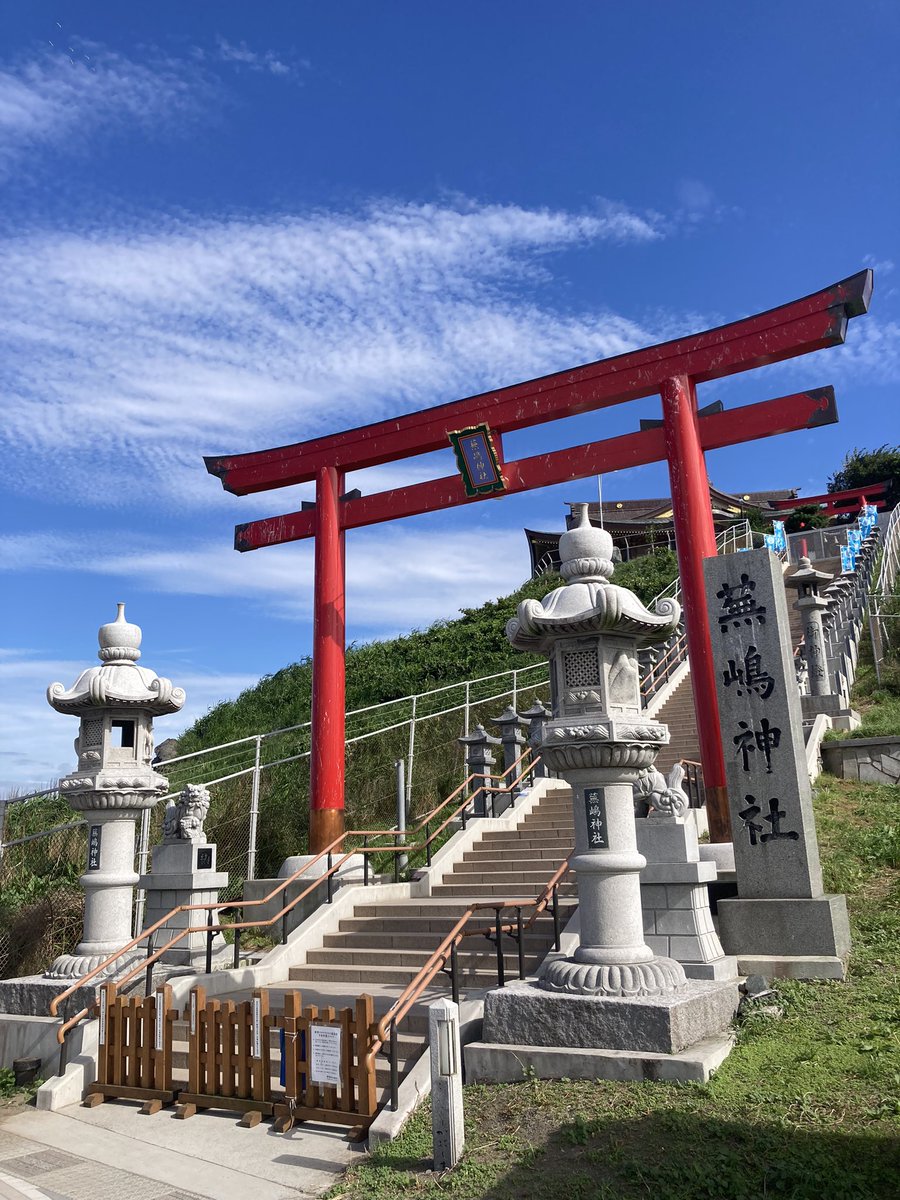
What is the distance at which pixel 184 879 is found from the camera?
9664 millimetres

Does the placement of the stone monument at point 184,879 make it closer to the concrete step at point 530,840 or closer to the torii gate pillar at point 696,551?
the concrete step at point 530,840

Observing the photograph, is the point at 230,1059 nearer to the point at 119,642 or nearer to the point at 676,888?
the point at 676,888

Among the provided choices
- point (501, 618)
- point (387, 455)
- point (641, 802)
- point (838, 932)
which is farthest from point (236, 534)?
point (501, 618)

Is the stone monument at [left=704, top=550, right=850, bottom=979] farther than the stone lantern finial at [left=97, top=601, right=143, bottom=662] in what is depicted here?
No

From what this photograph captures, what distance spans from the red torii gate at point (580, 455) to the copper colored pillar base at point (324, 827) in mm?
15

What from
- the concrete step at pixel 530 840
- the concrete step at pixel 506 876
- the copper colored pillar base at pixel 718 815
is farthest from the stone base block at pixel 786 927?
the concrete step at pixel 530 840

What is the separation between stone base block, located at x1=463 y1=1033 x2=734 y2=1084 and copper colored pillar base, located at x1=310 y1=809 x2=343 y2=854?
6.40 m

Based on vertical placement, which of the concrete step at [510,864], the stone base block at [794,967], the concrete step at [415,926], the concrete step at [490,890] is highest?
the concrete step at [510,864]

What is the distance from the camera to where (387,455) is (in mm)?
13930

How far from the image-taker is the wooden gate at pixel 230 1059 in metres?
6.47

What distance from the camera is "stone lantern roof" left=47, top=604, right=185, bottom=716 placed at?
9.40m

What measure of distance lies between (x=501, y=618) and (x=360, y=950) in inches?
890

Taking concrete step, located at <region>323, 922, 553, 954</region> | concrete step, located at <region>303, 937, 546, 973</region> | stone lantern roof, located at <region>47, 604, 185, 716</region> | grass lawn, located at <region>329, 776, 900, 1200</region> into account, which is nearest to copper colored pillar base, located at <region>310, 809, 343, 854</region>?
concrete step, located at <region>323, 922, 553, 954</region>

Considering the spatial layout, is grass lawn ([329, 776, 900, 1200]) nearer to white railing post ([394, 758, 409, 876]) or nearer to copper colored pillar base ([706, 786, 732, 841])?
copper colored pillar base ([706, 786, 732, 841])
